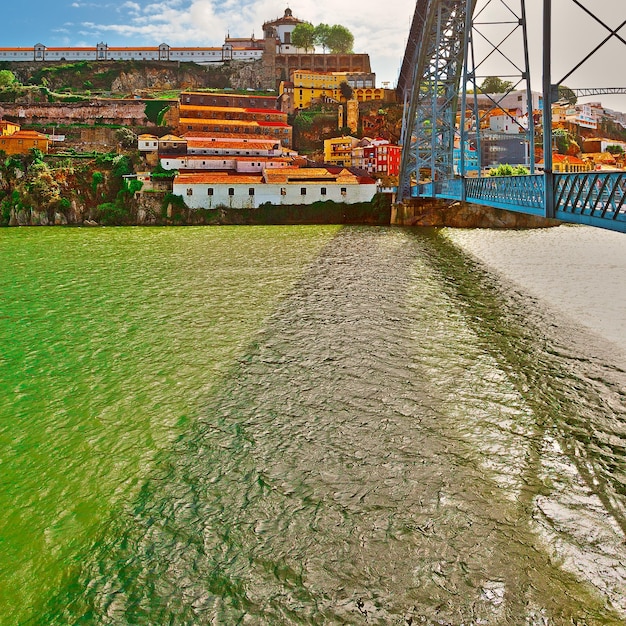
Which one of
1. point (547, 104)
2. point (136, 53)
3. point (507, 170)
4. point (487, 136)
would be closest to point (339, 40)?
point (136, 53)

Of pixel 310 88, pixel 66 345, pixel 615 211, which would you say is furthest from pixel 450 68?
pixel 310 88

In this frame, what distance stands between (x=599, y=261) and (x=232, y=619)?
17675 mm

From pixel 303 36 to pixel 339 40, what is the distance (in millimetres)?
5817

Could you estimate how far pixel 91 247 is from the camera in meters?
22.0

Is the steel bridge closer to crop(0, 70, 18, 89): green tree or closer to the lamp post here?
the lamp post

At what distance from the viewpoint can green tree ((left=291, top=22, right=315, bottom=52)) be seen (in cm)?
6638

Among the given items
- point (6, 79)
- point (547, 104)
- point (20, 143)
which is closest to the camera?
point (547, 104)

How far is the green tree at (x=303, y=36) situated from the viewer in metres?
66.4

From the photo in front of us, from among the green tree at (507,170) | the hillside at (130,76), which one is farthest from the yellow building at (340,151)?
the hillside at (130,76)

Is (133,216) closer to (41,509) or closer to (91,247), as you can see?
(91,247)

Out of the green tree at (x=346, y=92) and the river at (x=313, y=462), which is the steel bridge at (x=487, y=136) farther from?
the green tree at (x=346, y=92)

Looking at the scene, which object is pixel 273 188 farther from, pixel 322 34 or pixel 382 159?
Answer: pixel 322 34

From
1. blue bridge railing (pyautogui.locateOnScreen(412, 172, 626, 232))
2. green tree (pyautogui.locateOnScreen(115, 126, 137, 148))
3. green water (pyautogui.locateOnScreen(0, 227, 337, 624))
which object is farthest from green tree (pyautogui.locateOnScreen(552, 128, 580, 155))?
green water (pyautogui.locateOnScreen(0, 227, 337, 624))

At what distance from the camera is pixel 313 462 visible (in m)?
5.48
